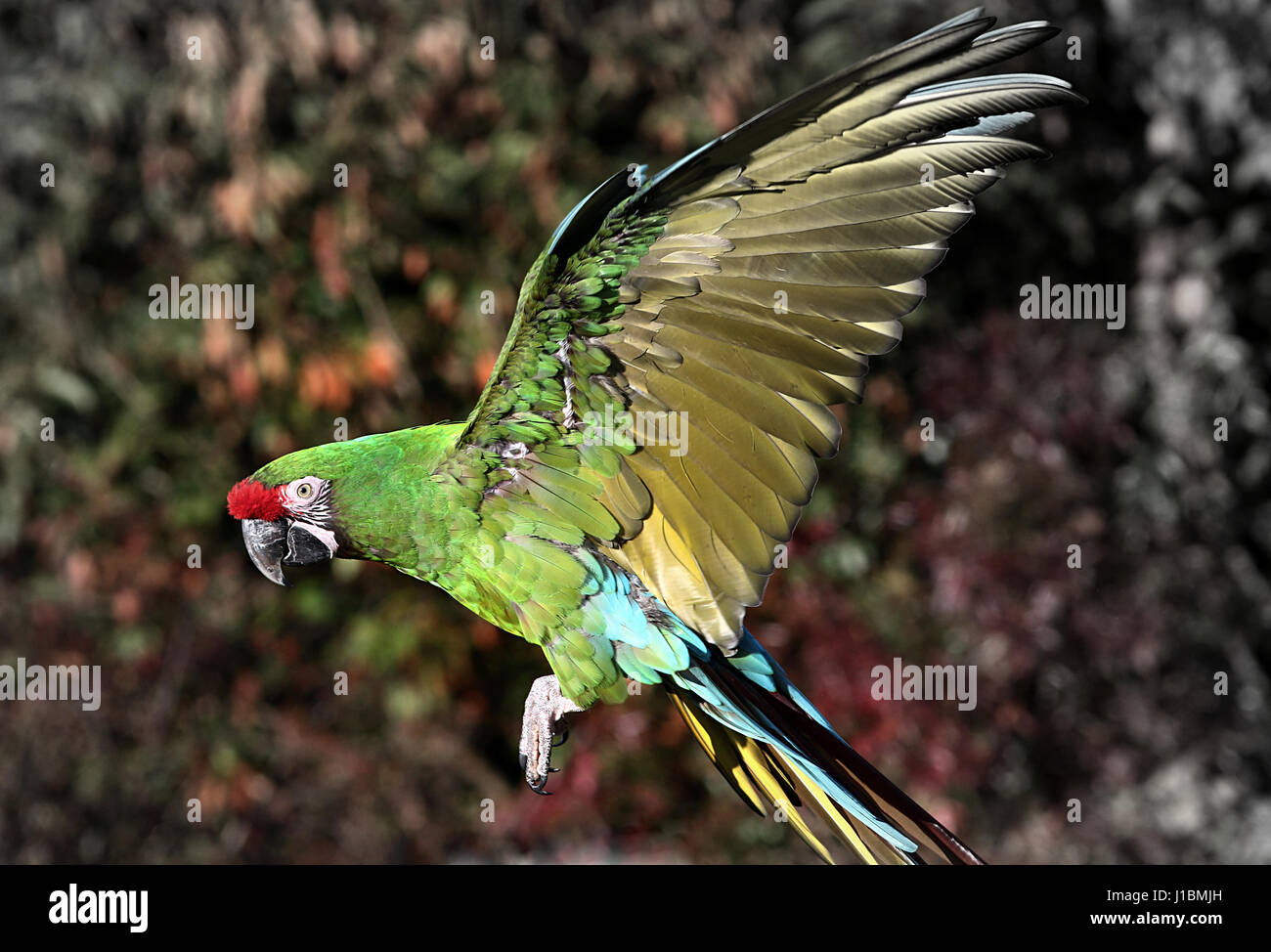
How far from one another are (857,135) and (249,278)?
3.18 m

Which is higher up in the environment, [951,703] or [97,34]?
[97,34]

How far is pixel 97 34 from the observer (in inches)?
151

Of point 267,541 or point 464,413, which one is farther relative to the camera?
point 464,413

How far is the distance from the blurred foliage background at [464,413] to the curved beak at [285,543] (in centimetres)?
233

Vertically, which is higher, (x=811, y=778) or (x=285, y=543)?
(x=285, y=543)

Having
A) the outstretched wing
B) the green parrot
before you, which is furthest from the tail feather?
the outstretched wing

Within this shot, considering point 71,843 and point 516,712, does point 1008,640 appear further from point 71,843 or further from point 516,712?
point 71,843

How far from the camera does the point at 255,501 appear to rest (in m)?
1.24

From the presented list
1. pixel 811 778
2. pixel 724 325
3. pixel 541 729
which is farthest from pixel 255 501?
pixel 811 778

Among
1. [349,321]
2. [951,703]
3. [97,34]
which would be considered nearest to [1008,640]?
[951,703]

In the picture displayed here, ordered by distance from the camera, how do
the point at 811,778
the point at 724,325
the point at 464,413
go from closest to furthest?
the point at 724,325, the point at 811,778, the point at 464,413

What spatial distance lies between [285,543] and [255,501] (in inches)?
2.7

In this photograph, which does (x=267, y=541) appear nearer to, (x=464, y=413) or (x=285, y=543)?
(x=285, y=543)
